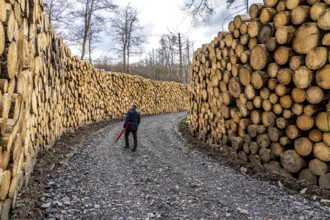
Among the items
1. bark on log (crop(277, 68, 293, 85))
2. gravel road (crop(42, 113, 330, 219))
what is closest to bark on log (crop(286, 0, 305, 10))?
bark on log (crop(277, 68, 293, 85))

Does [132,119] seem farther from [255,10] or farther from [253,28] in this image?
[255,10]

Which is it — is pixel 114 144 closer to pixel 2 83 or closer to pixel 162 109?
Result: pixel 2 83

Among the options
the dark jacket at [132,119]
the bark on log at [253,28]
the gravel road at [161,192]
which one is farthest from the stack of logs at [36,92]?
the bark on log at [253,28]

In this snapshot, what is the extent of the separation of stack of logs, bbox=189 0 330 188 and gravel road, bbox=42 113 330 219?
0.71 metres

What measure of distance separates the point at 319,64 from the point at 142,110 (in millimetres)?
16273

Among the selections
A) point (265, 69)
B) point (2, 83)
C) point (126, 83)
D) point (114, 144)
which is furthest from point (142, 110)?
point (2, 83)

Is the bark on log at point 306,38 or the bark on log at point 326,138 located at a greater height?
the bark on log at point 306,38

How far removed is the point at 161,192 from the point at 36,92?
120 inches

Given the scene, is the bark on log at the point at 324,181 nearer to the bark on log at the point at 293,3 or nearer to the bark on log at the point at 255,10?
the bark on log at the point at 293,3

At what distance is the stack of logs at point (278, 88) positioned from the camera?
5.27 m

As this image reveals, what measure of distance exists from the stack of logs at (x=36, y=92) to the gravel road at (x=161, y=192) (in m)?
0.78

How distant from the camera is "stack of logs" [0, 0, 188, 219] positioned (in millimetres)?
3498

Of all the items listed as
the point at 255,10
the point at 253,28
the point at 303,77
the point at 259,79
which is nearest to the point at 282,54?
the point at 303,77

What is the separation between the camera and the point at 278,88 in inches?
239
